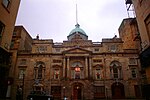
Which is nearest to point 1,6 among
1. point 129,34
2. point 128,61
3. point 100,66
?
point 100,66

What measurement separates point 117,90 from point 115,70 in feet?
15.0

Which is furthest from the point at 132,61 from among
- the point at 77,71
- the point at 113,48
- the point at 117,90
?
the point at 77,71

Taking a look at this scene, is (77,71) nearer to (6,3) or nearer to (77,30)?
(77,30)

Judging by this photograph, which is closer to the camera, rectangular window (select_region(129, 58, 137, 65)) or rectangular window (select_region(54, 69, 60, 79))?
rectangular window (select_region(129, 58, 137, 65))

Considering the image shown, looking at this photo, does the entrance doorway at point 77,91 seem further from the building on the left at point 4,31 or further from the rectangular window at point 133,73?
the building on the left at point 4,31

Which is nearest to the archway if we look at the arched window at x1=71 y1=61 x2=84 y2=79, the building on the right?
the arched window at x1=71 y1=61 x2=84 y2=79

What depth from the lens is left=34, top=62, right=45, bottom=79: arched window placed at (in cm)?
3809

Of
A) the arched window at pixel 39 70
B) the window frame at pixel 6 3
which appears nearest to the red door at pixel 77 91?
the arched window at pixel 39 70

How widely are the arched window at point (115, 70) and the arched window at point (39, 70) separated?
16.0 metres

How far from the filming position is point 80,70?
38531 mm

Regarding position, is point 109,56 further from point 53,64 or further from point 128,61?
point 53,64

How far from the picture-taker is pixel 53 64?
127 ft

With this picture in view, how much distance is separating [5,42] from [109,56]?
28.2 m

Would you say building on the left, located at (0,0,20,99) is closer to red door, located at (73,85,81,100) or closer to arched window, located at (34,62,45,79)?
arched window, located at (34,62,45,79)
